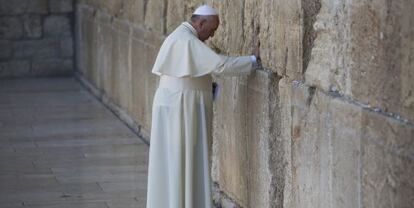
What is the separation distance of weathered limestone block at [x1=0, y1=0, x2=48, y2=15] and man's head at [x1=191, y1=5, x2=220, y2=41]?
984 cm

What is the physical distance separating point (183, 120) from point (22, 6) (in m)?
9.99

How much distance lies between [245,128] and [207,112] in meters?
0.52

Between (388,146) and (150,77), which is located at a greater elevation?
(388,146)

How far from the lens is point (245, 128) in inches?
285

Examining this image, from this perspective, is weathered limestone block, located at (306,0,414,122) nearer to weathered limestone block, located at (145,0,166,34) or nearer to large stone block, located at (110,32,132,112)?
weathered limestone block, located at (145,0,166,34)

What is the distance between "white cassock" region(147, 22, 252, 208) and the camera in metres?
6.62

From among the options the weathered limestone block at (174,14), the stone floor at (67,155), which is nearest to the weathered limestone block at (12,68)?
the stone floor at (67,155)

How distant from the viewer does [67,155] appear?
10.2 m

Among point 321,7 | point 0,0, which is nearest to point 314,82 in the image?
point 321,7

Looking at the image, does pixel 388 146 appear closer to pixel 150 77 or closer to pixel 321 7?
pixel 321 7

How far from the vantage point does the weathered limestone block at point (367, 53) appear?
467cm

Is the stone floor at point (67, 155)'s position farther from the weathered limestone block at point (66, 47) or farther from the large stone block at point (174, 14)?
the weathered limestone block at point (66, 47)

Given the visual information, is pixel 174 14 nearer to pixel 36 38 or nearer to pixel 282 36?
pixel 282 36

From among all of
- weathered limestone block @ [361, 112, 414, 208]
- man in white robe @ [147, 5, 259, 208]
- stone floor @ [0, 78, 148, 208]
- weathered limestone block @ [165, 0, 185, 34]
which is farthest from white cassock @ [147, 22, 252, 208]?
weathered limestone block @ [165, 0, 185, 34]
